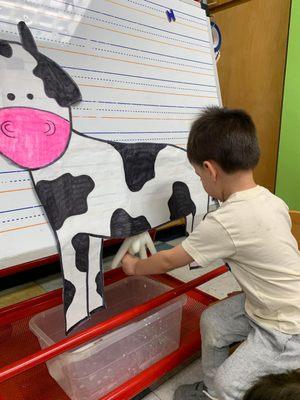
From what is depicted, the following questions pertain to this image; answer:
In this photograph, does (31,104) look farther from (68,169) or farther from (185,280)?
(185,280)

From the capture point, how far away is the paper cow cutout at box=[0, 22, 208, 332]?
66cm

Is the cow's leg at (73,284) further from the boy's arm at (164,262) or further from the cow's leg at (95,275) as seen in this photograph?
the boy's arm at (164,262)

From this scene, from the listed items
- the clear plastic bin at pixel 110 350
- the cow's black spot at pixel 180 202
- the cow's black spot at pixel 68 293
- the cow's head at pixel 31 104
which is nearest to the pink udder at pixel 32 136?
the cow's head at pixel 31 104

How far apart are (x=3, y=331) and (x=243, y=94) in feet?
6.08

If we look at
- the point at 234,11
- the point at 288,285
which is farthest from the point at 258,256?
the point at 234,11

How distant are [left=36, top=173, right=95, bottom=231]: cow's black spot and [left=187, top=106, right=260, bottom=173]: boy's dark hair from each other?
29 centimetres

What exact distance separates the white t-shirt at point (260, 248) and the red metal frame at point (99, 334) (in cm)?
21

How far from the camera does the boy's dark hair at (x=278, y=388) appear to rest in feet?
1.88

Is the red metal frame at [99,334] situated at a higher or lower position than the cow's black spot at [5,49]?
lower

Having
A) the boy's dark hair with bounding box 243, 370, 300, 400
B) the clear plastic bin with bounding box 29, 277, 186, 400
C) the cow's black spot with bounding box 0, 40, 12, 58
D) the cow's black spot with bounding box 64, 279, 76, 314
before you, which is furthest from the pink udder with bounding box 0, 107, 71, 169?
the boy's dark hair with bounding box 243, 370, 300, 400

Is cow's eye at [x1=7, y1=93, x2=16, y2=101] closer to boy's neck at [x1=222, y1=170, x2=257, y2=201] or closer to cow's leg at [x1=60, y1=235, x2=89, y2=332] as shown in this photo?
cow's leg at [x1=60, y1=235, x2=89, y2=332]

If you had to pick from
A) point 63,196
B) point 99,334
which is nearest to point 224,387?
point 99,334

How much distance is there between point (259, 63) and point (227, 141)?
1.46 metres

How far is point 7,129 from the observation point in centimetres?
64
